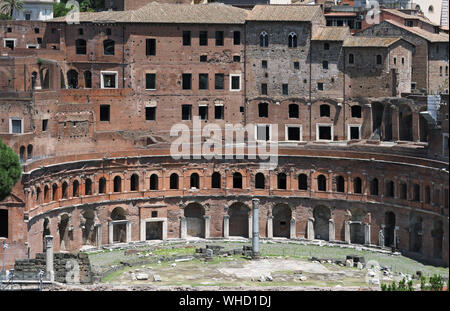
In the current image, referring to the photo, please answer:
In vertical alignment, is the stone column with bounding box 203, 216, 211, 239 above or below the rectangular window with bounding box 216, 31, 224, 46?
below

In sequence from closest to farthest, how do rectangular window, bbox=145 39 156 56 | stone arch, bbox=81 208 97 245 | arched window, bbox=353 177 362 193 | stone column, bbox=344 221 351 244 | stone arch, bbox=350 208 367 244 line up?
stone arch, bbox=81 208 97 245 < stone column, bbox=344 221 351 244 < stone arch, bbox=350 208 367 244 < arched window, bbox=353 177 362 193 < rectangular window, bbox=145 39 156 56

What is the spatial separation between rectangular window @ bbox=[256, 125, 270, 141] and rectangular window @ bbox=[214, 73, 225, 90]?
4.07 m

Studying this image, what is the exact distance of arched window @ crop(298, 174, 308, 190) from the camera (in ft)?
272

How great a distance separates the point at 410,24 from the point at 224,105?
15639mm

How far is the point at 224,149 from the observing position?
8344cm

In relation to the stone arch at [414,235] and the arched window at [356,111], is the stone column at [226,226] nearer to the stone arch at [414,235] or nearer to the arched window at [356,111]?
the arched window at [356,111]

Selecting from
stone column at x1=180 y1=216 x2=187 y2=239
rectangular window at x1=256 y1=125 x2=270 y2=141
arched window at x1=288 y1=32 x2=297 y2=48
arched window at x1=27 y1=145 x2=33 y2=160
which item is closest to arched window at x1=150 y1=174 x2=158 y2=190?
stone column at x1=180 y1=216 x2=187 y2=239

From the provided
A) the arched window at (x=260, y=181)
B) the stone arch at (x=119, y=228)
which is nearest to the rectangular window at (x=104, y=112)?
the stone arch at (x=119, y=228)

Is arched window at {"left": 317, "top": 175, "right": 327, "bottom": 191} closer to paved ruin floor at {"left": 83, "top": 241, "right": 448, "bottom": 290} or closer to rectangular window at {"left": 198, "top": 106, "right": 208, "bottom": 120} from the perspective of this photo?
paved ruin floor at {"left": 83, "top": 241, "right": 448, "bottom": 290}

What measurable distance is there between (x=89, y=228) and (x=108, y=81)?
12.6 metres

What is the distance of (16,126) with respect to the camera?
77.8m

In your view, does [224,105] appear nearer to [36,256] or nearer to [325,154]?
[325,154]

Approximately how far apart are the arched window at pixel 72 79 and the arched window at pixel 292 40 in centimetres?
1609
